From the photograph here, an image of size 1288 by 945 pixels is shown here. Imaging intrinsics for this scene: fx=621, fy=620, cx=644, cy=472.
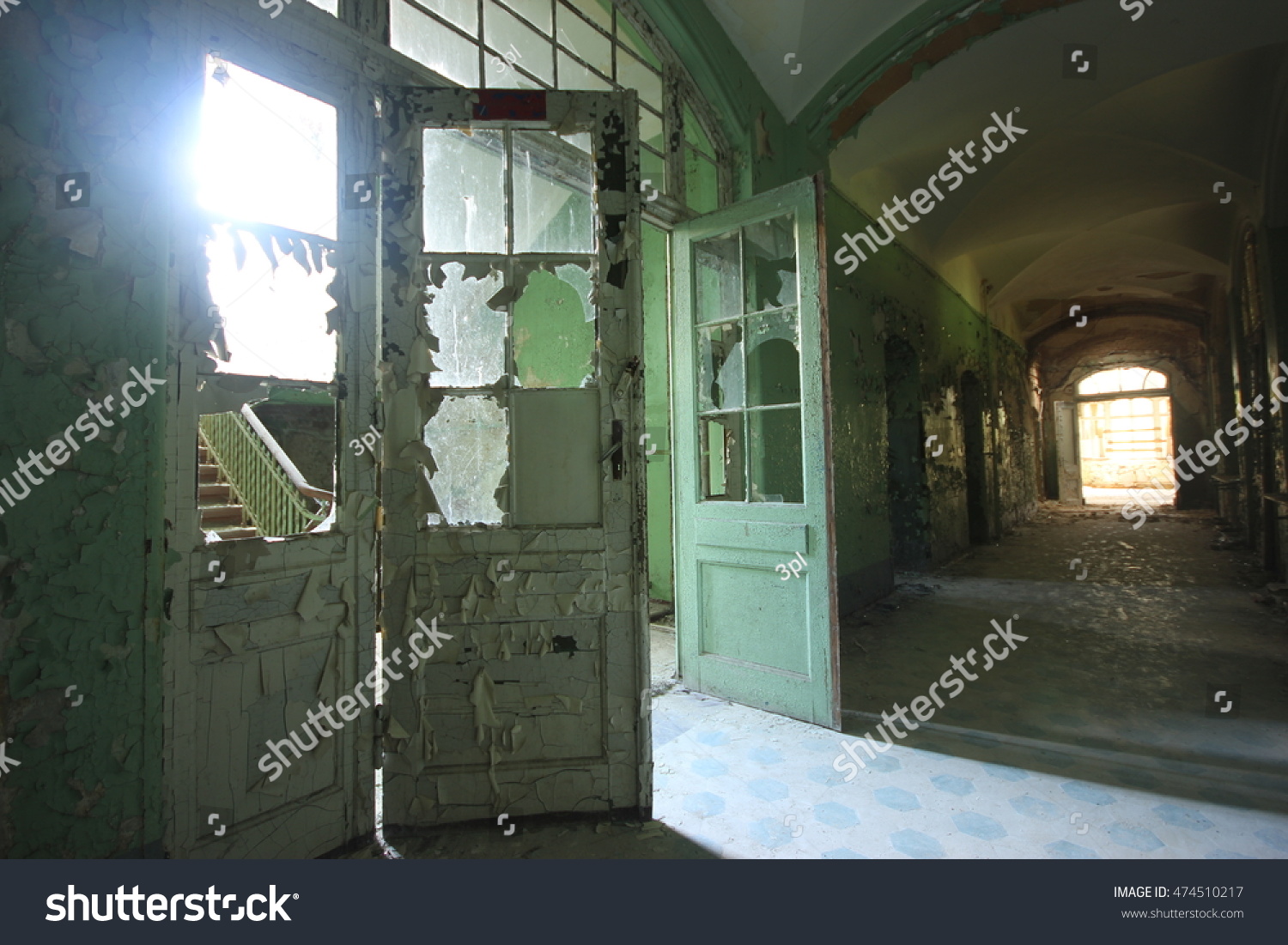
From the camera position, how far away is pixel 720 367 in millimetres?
3092

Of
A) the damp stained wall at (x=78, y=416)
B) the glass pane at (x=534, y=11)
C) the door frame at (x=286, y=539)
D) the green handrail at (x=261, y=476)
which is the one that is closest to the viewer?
the damp stained wall at (x=78, y=416)

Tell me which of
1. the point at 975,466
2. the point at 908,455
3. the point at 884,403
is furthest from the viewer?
the point at 975,466

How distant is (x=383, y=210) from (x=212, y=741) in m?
1.51

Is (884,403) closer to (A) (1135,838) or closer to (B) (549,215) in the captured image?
Result: (B) (549,215)

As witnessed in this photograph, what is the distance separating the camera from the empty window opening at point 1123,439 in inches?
576

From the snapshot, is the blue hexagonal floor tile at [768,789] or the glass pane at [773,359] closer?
the blue hexagonal floor tile at [768,789]

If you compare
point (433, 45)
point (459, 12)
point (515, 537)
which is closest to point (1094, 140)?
point (459, 12)

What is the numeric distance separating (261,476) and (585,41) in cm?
515

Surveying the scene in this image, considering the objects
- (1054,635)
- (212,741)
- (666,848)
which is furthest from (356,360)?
(1054,635)

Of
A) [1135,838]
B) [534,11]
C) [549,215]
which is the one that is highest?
[549,215]

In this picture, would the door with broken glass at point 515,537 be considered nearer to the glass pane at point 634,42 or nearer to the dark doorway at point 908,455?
the glass pane at point 634,42

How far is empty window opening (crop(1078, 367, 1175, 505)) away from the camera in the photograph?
14633 mm

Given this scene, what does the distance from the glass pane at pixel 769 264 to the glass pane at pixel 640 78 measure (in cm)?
82

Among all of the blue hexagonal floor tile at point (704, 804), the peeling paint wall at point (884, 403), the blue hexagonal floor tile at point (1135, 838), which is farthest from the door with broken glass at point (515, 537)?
the peeling paint wall at point (884, 403)
